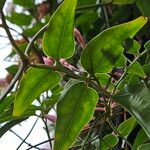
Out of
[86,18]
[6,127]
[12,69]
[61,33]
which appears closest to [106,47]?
[61,33]

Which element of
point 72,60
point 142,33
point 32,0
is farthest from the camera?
point 72,60

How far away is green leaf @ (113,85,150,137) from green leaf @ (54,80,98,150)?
0.05m

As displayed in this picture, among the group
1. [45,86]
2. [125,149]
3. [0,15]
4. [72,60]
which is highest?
[0,15]

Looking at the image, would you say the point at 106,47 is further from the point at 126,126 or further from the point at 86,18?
the point at 86,18

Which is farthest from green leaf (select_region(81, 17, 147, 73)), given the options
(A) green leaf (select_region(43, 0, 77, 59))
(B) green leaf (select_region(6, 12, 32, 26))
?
(B) green leaf (select_region(6, 12, 32, 26))

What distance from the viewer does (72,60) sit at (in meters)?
1.31

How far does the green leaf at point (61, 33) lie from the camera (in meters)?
0.49

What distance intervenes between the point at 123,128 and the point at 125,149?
96 mm

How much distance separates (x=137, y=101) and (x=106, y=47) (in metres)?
0.08

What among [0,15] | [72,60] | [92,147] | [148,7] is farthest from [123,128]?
[72,60]

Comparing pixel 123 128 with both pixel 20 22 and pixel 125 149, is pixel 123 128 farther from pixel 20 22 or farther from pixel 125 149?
pixel 20 22

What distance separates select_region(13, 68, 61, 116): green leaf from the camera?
52cm

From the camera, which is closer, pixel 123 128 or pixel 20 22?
pixel 123 128

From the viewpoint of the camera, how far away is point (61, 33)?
0.50 metres
